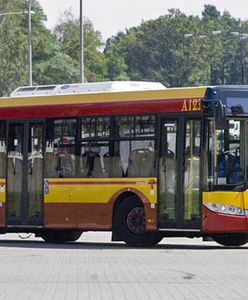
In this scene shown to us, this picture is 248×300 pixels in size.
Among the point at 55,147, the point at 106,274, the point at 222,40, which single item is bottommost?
the point at 106,274

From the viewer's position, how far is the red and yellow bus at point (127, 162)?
983 inches

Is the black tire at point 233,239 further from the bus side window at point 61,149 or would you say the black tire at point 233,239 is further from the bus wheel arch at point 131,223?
the bus side window at point 61,149

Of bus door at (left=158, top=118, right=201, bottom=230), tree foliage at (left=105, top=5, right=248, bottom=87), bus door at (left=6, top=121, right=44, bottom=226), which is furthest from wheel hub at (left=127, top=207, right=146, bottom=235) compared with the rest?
tree foliage at (left=105, top=5, right=248, bottom=87)

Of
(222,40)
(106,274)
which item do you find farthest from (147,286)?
(222,40)

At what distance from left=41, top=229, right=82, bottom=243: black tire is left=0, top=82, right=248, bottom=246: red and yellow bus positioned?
37mm

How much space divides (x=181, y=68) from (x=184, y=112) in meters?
129

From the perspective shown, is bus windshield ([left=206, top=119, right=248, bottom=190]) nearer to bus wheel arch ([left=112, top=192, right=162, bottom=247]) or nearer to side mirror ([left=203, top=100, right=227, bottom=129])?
side mirror ([left=203, top=100, right=227, bottom=129])

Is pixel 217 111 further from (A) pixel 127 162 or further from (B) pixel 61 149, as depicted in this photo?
(B) pixel 61 149

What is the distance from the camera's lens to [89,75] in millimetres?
144250

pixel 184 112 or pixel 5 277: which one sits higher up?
pixel 184 112

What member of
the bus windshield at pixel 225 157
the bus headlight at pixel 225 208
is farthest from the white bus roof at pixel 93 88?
the bus headlight at pixel 225 208

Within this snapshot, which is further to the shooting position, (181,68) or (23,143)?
(181,68)

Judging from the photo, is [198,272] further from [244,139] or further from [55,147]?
[55,147]

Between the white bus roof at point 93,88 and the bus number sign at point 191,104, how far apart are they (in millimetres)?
1294
